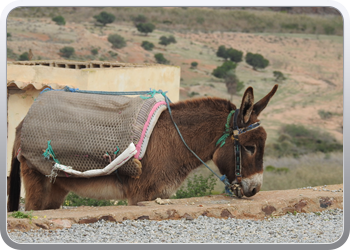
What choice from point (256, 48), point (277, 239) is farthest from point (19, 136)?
point (256, 48)

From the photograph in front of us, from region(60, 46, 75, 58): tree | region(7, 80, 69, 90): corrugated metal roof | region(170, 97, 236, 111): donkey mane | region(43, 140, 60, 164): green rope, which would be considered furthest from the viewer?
region(60, 46, 75, 58): tree

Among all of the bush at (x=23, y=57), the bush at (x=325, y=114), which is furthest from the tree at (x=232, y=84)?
the bush at (x=23, y=57)

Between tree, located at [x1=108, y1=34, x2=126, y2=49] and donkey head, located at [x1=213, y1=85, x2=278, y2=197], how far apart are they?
29656 millimetres

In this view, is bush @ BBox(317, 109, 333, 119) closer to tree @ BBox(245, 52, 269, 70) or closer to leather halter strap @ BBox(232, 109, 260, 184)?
tree @ BBox(245, 52, 269, 70)

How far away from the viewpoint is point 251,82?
3353 centimetres

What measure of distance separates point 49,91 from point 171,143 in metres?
1.85

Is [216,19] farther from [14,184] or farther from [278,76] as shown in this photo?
[14,184]

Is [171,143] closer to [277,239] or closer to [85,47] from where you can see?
[277,239]

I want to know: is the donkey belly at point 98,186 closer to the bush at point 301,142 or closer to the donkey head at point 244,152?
the donkey head at point 244,152

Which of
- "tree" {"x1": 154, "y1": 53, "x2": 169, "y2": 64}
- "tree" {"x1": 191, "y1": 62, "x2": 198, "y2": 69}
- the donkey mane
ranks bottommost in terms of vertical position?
"tree" {"x1": 191, "y1": 62, "x2": 198, "y2": 69}

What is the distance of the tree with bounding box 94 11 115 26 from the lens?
3912 cm

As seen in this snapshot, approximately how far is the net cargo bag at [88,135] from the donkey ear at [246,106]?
41.9 inches

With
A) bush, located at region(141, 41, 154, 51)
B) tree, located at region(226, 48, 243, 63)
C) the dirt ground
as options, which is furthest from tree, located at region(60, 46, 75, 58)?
the dirt ground

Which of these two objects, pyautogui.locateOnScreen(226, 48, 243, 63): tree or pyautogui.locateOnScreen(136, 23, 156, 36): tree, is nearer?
pyautogui.locateOnScreen(226, 48, 243, 63): tree
